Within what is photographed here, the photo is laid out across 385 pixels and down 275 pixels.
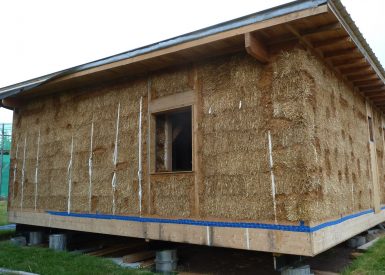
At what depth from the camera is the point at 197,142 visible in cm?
695

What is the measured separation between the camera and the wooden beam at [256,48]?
575cm

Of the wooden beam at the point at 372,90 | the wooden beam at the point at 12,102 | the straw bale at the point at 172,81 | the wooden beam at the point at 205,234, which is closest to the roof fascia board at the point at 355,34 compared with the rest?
the wooden beam at the point at 372,90

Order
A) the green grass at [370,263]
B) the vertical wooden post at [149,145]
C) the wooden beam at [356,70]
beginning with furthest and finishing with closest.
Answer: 1. the wooden beam at [356,70]
2. the vertical wooden post at [149,145]
3. the green grass at [370,263]

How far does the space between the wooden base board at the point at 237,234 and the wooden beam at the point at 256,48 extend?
2.85 metres

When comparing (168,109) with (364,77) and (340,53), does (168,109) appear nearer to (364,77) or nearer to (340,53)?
(340,53)

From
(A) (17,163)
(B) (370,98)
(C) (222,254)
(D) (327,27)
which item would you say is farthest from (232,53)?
(A) (17,163)

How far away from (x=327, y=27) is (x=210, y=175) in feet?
10.4

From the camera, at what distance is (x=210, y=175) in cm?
666

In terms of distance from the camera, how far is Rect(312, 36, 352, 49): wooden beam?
612cm

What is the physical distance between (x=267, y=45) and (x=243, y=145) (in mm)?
1775

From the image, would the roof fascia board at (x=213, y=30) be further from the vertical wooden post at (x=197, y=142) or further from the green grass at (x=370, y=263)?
the green grass at (x=370, y=263)

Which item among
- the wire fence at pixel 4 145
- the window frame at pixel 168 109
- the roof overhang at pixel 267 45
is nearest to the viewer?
the roof overhang at pixel 267 45

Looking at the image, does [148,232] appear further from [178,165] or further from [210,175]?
[178,165]

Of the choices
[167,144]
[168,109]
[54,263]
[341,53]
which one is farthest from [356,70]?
[54,263]
